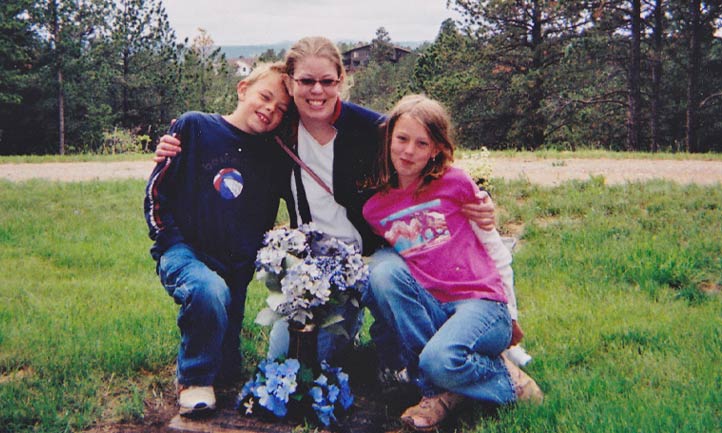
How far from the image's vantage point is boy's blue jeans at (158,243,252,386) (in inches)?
108

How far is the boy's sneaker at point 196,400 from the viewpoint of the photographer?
2.77 m

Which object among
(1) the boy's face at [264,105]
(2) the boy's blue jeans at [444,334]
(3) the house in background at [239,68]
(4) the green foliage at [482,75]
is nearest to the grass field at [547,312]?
(2) the boy's blue jeans at [444,334]

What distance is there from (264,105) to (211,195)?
1.71 feet

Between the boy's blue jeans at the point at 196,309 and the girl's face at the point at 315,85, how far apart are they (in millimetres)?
899

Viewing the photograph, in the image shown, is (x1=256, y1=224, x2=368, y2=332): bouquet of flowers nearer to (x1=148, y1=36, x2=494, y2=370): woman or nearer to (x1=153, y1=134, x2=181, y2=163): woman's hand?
(x1=148, y1=36, x2=494, y2=370): woman

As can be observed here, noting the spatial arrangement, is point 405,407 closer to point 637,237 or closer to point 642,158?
point 637,237

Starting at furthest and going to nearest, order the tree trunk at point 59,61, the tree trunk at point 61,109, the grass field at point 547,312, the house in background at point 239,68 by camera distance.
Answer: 1. the house in background at point 239,68
2. the tree trunk at point 59,61
3. the tree trunk at point 61,109
4. the grass field at point 547,312

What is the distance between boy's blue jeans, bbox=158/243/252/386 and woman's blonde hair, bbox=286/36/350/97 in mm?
1038

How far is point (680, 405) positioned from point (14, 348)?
10.9 feet

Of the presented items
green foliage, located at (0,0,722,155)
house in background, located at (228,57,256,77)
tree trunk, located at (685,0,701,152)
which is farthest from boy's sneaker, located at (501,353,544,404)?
house in background, located at (228,57,256,77)

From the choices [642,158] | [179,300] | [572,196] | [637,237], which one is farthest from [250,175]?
[642,158]

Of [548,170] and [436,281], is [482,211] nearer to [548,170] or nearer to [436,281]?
[436,281]

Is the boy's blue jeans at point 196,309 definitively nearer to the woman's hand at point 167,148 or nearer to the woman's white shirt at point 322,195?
the woman's hand at point 167,148

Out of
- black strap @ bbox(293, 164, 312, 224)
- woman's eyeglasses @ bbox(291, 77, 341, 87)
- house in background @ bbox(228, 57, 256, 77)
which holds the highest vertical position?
house in background @ bbox(228, 57, 256, 77)
